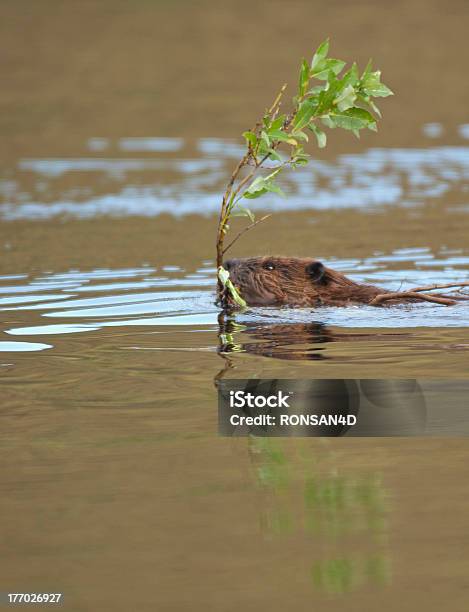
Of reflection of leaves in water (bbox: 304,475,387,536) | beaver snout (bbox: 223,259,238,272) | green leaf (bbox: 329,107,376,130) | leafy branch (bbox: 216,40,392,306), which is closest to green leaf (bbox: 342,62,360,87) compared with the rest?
leafy branch (bbox: 216,40,392,306)

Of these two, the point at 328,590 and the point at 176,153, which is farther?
the point at 176,153

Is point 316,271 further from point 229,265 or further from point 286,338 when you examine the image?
point 286,338

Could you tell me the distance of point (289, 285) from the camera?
779 cm

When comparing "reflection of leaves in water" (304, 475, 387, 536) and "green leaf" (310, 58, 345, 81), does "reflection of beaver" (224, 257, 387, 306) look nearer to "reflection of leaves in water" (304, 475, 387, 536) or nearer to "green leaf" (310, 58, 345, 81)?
"green leaf" (310, 58, 345, 81)

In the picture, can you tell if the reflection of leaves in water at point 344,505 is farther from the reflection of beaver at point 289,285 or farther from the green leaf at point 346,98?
the reflection of beaver at point 289,285

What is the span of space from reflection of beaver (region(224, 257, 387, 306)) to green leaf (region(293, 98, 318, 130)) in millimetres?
1129

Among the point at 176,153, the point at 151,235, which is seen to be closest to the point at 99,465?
the point at 151,235

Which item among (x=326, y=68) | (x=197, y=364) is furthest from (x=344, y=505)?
(x=326, y=68)

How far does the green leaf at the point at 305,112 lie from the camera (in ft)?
22.2

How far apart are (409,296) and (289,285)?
88cm

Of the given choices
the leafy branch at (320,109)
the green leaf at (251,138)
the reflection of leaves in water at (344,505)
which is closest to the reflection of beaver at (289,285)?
the leafy branch at (320,109)

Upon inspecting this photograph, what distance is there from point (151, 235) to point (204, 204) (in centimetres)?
192

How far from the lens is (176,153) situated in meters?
17.1

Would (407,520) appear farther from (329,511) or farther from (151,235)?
(151,235)
